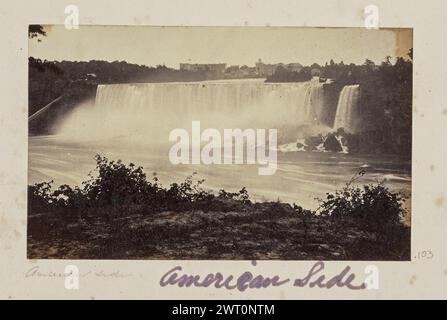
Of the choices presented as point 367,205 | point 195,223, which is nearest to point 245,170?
point 195,223

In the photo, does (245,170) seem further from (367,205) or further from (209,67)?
(367,205)

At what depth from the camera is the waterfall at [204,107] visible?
5.02 metres

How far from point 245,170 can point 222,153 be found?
8.0 inches

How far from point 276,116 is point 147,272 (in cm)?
144

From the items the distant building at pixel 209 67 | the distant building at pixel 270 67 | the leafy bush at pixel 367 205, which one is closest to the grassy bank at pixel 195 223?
the leafy bush at pixel 367 205

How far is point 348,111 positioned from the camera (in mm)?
5055

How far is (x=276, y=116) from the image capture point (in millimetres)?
5039

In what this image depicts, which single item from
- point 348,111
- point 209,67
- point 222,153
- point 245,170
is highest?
point 209,67

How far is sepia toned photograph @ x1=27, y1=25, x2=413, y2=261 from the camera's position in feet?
16.3

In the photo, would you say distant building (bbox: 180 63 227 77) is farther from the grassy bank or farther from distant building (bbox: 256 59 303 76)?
the grassy bank

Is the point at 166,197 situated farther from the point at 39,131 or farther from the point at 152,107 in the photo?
the point at 39,131

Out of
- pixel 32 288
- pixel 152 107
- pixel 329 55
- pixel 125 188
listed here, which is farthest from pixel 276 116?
pixel 32 288

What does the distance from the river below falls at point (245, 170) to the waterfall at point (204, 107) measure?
0.46ft

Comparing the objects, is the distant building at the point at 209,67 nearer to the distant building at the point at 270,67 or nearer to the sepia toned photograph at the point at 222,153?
the sepia toned photograph at the point at 222,153
